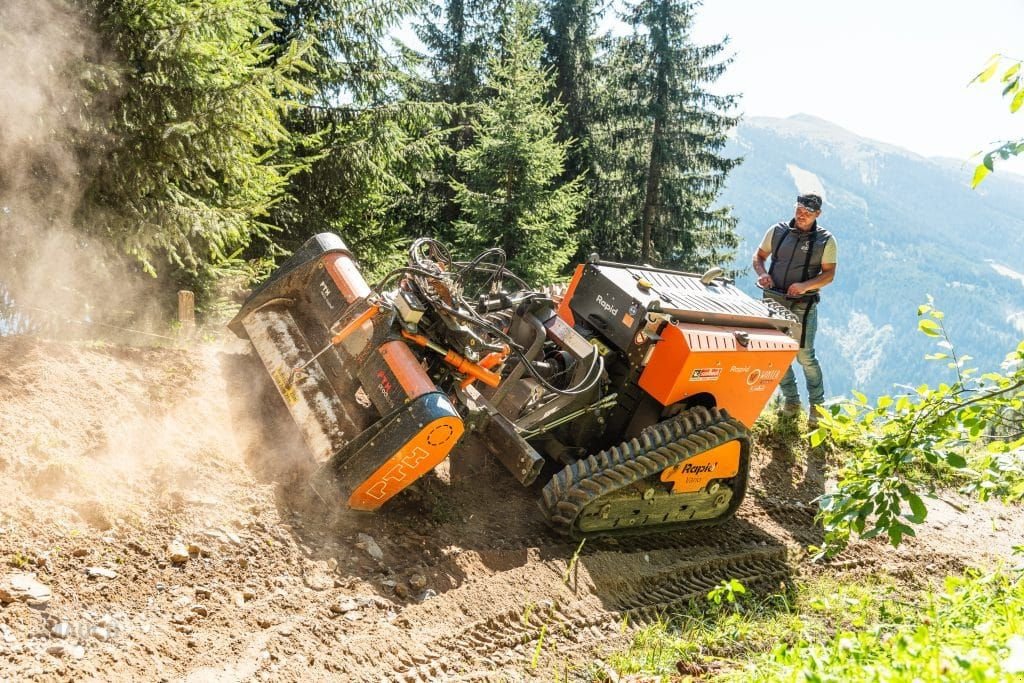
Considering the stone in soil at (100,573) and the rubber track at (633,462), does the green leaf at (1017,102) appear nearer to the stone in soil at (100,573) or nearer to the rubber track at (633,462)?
the rubber track at (633,462)

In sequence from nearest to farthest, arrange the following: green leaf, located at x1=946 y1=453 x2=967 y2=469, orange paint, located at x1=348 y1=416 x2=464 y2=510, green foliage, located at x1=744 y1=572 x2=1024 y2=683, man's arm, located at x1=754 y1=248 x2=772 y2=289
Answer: green foliage, located at x1=744 y1=572 x2=1024 y2=683 → green leaf, located at x1=946 y1=453 x2=967 y2=469 → orange paint, located at x1=348 y1=416 x2=464 y2=510 → man's arm, located at x1=754 y1=248 x2=772 y2=289

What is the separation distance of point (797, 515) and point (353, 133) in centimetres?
742

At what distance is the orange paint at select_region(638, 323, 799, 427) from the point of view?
5.01 metres

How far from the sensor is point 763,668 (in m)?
2.89

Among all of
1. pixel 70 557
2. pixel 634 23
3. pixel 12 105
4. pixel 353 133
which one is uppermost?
pixel 634 23

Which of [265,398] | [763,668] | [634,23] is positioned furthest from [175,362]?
[634,23]

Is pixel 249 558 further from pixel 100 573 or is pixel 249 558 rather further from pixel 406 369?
pixel 406 369

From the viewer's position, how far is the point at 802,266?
670 centimetres

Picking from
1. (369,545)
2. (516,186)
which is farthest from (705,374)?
(516,186)

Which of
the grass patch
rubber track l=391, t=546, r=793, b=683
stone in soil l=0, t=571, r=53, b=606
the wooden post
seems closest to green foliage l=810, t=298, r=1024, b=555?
the grass patch

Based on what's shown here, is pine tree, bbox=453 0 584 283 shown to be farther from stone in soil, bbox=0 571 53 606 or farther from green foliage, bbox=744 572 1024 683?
stone in soil, bbox=0 571 53 606

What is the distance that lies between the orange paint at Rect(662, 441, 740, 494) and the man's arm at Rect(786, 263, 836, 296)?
2082 millimetres

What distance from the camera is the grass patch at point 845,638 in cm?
187

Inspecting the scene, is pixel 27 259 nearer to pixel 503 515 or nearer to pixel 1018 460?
pixel 503 515
